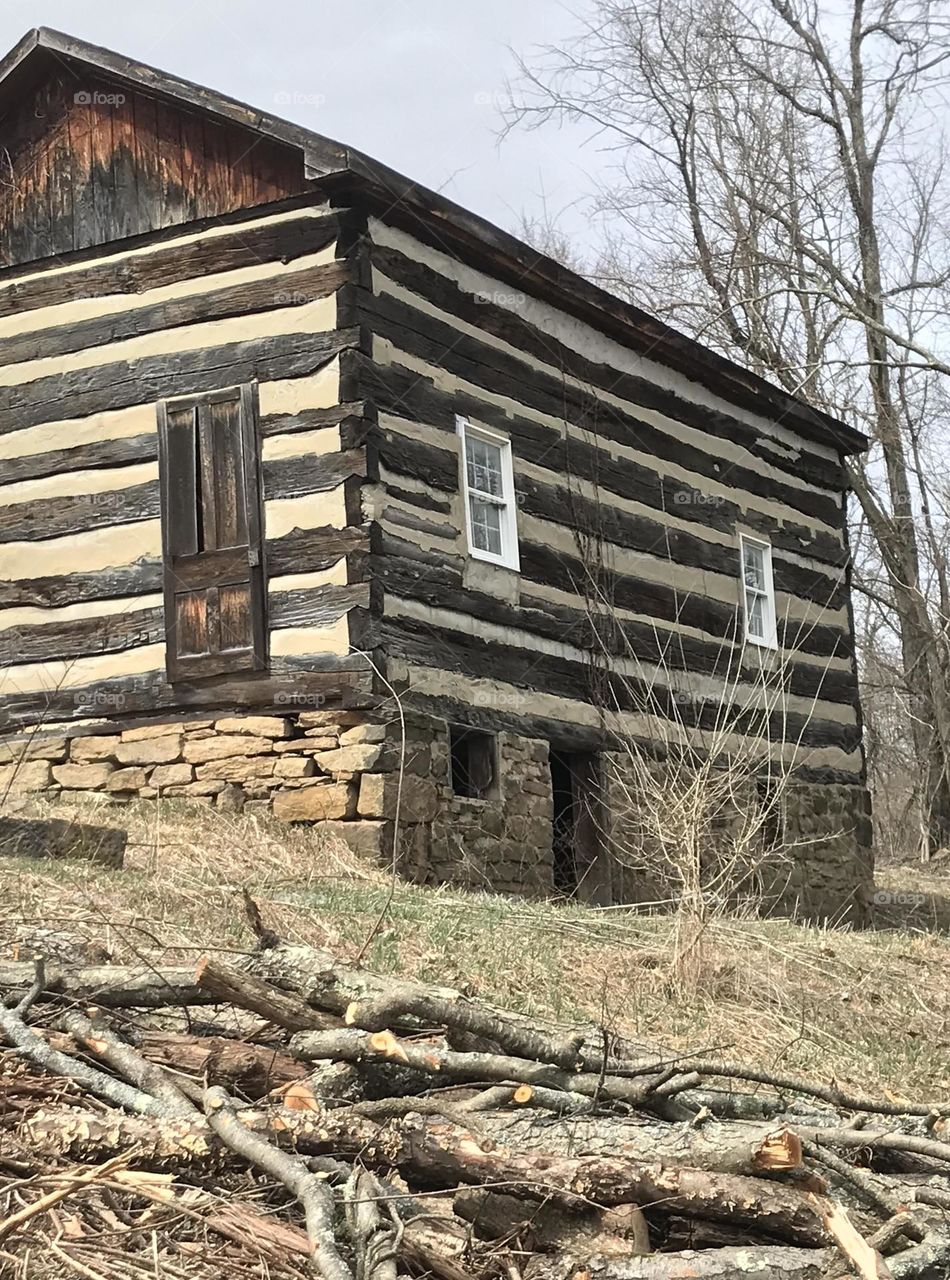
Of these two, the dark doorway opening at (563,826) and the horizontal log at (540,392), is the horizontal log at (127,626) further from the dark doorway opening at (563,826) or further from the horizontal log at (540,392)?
the dark doorway opening at (563,826)

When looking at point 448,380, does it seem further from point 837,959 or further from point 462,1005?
point 462,1005

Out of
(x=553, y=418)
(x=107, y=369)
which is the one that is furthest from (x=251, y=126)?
(x=553, y=418)

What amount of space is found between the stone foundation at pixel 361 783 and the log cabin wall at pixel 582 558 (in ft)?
0.17

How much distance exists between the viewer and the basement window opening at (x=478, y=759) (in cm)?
1182

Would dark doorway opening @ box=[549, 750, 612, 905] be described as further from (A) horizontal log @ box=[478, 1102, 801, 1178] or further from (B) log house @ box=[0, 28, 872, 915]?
(A) horizontal log @ box=[478, 1102, 801, 1178]

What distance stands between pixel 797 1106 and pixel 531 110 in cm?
2086

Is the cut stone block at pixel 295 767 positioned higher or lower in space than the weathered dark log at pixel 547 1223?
higher

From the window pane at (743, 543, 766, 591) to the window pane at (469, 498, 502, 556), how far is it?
4335 mm

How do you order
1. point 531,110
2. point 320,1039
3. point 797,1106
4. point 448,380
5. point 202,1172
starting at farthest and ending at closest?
point 531,110 < point 448,380 < point 797,1106 < point 320,1039 < point 202,1172

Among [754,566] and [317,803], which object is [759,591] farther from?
[317,803]

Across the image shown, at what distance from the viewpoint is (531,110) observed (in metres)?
23.5

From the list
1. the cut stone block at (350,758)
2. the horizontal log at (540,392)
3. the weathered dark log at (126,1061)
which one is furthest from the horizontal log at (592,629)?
the weathered dark log at (126,1061)

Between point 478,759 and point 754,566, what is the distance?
5504mm

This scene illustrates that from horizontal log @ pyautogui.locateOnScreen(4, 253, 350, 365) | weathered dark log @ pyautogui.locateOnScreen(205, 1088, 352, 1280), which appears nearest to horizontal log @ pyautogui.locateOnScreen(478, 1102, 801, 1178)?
weathered dark log @ pyautogui.locateOnScreen(205, 1088, 352, 1280)
